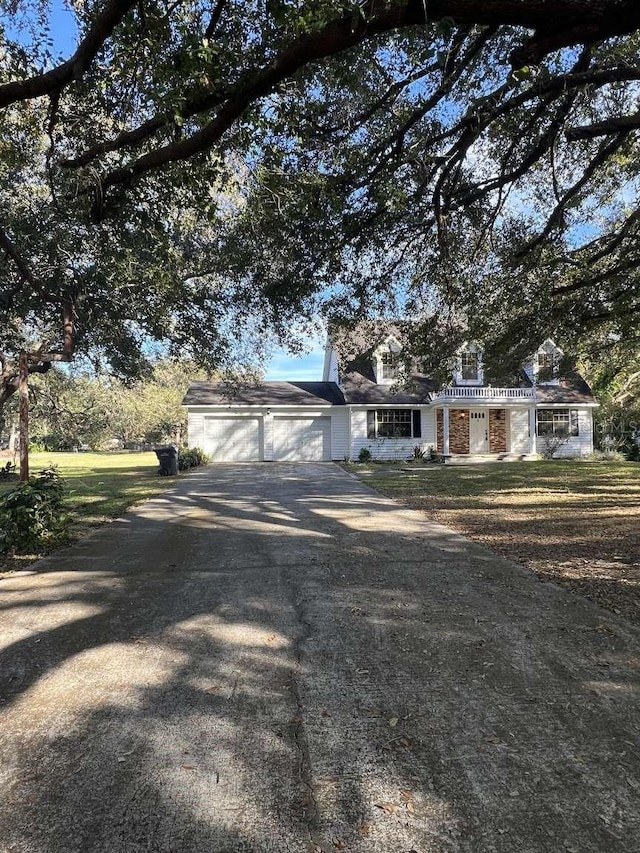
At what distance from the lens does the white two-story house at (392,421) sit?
928 inches

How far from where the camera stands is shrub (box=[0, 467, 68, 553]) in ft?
21.1

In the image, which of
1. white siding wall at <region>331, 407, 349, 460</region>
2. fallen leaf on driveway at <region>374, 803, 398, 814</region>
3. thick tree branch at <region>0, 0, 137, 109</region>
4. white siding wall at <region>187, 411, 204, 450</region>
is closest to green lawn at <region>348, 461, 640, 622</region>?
fallen leaf on driveway at <region>374, 803, 398, 814</region>

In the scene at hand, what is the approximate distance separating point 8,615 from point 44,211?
22.9 ft

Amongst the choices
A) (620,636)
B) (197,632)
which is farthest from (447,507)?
(197,632)

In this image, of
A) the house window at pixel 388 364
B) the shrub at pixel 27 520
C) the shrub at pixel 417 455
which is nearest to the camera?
the shrub at pixel 27 520

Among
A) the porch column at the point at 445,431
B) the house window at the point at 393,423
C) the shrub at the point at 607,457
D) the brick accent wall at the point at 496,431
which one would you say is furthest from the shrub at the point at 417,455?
the shrub at the point at 607,457

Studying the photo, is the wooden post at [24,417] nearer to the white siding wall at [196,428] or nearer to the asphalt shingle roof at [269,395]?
the asphalt shingle roof at [269,395]

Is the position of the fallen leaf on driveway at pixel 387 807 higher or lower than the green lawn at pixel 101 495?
lower

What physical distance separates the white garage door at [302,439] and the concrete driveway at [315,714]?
735 inches

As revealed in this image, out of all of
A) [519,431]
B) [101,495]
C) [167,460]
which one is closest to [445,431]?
[519,431]

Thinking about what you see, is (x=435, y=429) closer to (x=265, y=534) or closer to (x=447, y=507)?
(x=447, y=507)

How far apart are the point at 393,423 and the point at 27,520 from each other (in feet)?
61.1

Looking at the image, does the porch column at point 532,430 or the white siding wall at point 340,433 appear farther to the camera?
the white siding wall at point 340,433

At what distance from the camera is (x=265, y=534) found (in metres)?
7.46
